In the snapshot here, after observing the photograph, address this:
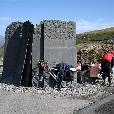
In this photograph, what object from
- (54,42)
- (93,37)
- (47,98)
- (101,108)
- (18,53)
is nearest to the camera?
(101,108)

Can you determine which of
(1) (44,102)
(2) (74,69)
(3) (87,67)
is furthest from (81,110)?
(3) (87,67)

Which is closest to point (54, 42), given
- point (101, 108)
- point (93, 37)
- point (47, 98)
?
point (47, 98)

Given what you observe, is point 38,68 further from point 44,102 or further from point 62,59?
point 44,102

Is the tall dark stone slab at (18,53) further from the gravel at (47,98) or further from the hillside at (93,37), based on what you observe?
the hillside at (93,37)

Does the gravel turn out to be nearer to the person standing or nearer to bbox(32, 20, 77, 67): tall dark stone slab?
the person standing

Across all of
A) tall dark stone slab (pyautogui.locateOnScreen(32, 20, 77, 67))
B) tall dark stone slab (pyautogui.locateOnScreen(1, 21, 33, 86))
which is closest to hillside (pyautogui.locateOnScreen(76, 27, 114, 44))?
tall dark stone slab (pyautogui.locateOnScreen(1, 21, 33, 86))

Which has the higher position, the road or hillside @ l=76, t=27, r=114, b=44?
hillside @ l=76, t=27, r=114, b=44

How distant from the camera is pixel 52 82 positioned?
60.3 ft

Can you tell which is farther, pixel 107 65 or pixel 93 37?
pixel 93 37

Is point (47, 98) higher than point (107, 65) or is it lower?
lower

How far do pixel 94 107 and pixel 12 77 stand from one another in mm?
7030

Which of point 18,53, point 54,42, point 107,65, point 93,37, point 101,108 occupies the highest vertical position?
point 93,37

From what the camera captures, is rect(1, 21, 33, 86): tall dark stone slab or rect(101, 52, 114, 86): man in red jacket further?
rect(1, 21, 33, 86): tall dark stone slab

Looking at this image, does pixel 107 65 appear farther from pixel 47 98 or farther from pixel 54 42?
pixel 47 98
